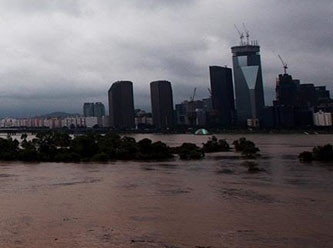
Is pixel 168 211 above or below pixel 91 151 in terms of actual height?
below

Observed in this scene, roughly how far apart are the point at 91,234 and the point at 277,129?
101 metres

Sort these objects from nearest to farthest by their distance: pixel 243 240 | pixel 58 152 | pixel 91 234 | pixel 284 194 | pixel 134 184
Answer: pixel 243 240, pixel 91 234, pixel 284 194, pixel 134 184, pixel 58 152

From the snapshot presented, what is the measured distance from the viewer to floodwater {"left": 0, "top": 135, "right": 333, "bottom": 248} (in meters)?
11.7

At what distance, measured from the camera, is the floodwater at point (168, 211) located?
11.7 m

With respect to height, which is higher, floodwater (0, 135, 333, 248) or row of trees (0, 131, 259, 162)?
row of trees (0, 131, 259, 162)

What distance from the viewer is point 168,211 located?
15.3 m

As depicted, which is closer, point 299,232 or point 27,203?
point 299,232

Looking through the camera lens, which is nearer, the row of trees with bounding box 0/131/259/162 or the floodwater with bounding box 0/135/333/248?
the floodwater with bounding box 0/135/333/248

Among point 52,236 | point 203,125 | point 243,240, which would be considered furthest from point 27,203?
point 203,125

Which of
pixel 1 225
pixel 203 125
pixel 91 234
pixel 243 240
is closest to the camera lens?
pixel 243 240

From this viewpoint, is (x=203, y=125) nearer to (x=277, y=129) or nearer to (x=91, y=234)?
(x=277, y=129)

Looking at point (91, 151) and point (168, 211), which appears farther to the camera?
point (91, 151)

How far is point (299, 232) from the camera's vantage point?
12.3m

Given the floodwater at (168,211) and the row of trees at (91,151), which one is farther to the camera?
the row of trees at (91,151)
